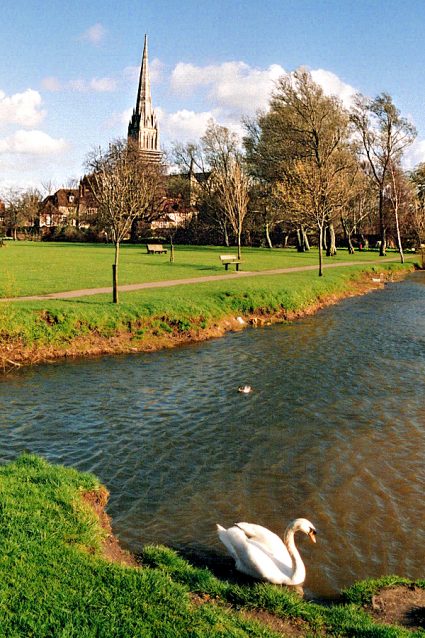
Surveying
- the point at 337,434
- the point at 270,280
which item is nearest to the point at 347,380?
the point at 337,434

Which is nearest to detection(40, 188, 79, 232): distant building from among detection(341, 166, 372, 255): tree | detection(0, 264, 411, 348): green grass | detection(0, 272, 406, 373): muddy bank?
detection(341, 166, 372, 255): tree

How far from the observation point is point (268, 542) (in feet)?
24.5

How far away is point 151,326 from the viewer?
71.8 ft

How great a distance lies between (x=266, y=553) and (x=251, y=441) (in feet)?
15.5

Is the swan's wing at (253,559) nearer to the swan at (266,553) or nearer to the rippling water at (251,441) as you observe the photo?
the swan at (266,553)

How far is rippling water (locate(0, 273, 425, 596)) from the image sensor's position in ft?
28.1

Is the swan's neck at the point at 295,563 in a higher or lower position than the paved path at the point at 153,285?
lower

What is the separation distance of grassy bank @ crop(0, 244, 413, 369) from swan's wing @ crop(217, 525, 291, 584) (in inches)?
476

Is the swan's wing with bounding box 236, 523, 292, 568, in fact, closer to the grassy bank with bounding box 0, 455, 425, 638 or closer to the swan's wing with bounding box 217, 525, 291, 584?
the swan's wing with bounding box 217, 525, 291, 584

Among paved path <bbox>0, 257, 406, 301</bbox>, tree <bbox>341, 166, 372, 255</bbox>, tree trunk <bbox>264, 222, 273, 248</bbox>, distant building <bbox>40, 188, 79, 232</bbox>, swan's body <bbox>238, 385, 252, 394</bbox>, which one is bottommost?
swan's body <bbox>238, 385, 252, 394</bbox>

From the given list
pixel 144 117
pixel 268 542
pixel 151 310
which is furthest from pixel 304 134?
pixel 144 117

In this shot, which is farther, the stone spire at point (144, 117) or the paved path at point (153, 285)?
the stone spire at point (144, 117)

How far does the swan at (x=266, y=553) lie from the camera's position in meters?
7.11

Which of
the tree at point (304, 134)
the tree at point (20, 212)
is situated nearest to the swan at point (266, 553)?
the tree at point (304, 134)
